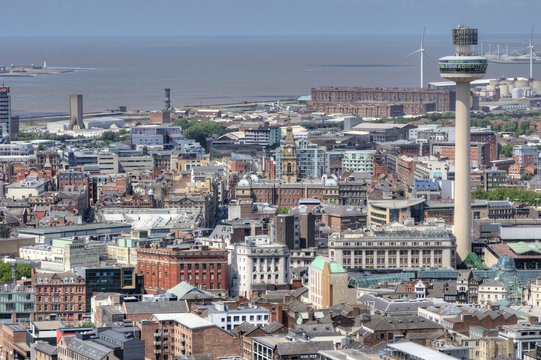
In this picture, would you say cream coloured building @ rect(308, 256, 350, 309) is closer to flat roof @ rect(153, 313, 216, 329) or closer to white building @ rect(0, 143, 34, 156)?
flat roof @ rect(153, 313, 216, 329)

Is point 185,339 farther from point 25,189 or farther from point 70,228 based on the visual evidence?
point 25,189

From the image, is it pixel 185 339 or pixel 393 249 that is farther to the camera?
pixel 393 249

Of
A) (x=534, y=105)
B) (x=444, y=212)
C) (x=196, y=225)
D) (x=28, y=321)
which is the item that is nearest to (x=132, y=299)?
(x=28, y=321)

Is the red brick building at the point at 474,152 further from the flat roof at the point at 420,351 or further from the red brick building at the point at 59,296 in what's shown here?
the flat roof at the point at 420,351

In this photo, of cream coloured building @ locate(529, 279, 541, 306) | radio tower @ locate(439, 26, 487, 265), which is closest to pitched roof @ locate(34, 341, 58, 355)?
cream coloured building @ locate(529, 279, 541, 306)

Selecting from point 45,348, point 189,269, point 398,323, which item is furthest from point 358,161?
point 45,348

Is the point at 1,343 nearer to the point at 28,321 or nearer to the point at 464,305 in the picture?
the point at 28,321
